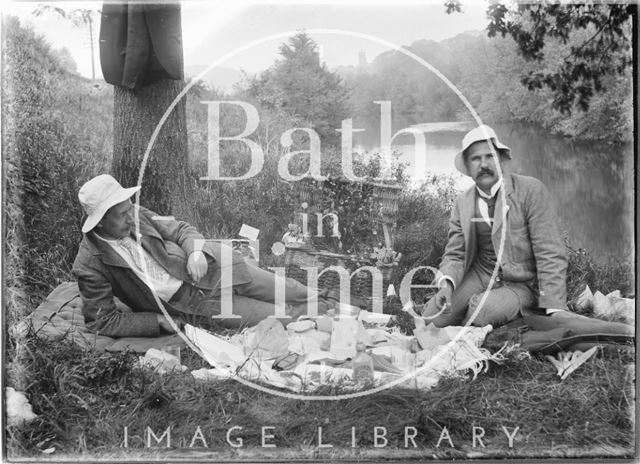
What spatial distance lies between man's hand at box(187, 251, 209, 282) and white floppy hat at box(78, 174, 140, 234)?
0.50 meters

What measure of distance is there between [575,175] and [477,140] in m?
0.62

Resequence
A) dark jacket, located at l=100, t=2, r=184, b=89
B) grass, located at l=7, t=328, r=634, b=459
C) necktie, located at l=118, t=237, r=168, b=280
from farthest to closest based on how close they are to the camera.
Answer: necktie, located at l=118, t=237, r=168, b=280 < dark jacket, located at l=100, t=2, r=184, b=89 < grass, located at l=7, t=328, r=634, b=459

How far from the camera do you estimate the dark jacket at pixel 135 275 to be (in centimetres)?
369

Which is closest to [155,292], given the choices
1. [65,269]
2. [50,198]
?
[65,269]

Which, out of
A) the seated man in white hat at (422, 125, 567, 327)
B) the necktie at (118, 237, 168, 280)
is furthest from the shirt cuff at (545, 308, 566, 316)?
the necktie at (118, 237, 168, 280)

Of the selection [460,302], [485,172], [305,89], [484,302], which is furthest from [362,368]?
[305,89]

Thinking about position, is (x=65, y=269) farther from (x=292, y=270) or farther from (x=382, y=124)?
(x=382, y=124)

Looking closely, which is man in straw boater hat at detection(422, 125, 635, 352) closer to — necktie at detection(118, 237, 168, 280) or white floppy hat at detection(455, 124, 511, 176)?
white floppy hat at detection(455, 124, 511, 176)

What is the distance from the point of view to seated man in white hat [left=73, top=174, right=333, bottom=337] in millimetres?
3682

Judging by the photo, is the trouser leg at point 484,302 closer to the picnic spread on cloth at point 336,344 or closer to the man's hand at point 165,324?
the picnic spread on cloth at point 336,344

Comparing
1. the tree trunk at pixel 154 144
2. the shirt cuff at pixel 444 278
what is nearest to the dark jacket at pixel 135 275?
the tree trunk at pixel 154 144

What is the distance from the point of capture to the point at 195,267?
3.75 metres

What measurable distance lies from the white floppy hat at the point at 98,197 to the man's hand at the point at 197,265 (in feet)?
1.65

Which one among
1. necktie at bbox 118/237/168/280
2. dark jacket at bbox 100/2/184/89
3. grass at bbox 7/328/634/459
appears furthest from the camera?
necktie at bbox 118/237/168/280
